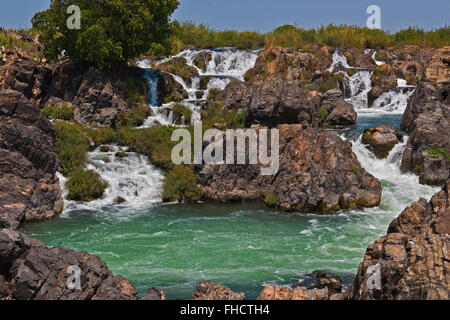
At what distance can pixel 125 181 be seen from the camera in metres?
23.3

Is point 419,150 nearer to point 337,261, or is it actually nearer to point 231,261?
point 337,261

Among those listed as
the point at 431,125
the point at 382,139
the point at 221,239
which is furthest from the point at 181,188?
the point at 431,125

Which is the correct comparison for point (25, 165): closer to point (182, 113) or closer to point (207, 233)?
point (207, 233)

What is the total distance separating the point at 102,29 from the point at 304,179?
1739 centimetres

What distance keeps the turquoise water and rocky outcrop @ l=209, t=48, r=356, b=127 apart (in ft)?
19.3

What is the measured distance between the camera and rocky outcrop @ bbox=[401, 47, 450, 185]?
77.1 feet

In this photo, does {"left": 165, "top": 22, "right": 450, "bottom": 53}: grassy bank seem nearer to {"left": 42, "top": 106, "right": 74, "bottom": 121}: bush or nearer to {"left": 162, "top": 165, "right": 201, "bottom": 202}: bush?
{"left": 42, "top": 106, "right": 74, "bottom": 121}: bush

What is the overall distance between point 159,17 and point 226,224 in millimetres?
19660

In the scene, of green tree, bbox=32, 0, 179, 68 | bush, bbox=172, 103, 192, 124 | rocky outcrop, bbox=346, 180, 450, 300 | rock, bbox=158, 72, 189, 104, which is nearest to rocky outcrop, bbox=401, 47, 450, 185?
bush, bbox=172, 103, 192, 124

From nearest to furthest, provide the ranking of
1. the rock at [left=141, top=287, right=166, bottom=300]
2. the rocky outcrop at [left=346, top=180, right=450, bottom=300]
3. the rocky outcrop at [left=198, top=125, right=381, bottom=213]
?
the rocky outcrop at [left=346, top=180, right=450, bottom=300], the rock at [left=141, top=287, right=166, bottom=300], the rocky outcrop at [left=198, top=125, right=381, bottom=213]

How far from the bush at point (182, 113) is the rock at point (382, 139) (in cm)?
1098

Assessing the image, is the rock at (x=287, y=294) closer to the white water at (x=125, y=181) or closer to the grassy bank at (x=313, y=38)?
the white water at (x=125, y=181)

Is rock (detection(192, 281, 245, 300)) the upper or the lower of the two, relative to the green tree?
lower

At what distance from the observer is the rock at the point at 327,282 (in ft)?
42.4
